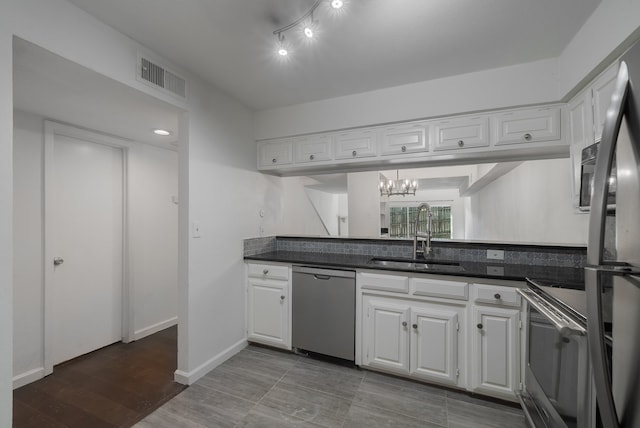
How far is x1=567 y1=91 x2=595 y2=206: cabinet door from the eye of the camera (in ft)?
5.26

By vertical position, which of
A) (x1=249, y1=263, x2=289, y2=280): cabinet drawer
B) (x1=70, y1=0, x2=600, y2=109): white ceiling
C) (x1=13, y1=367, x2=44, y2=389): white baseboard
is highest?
(x1=70, y1=0, x2=600, y2=109): white ceiling

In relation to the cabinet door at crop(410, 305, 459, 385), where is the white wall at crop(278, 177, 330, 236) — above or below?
above

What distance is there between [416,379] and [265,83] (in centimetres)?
273

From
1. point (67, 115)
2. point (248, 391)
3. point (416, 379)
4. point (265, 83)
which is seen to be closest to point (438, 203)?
point (416, 379)

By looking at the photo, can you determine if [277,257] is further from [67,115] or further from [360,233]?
[67,115]

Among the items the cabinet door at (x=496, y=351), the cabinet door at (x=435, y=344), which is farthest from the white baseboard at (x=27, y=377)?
the cabinet door at (x=496, y=351)

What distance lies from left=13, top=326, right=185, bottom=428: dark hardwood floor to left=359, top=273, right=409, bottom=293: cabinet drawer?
1.63m

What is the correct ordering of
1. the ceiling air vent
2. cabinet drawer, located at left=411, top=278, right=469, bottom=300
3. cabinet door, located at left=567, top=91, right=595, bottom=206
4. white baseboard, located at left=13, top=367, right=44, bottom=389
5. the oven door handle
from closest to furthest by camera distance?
the oven door handle → cabinet door, located at left=567, top=91, right=595, bottom=206 → the ceiling air vent → cabinet drawer, located at left=411, top=278, right=469, bottom=300 → white baseboard, located at left=13, top=367, right=44, bottom=389

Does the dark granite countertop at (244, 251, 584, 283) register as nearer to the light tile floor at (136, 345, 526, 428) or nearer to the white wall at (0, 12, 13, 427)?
the light tile floor at (136, 345, 526, 428)

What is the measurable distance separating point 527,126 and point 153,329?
4.12m

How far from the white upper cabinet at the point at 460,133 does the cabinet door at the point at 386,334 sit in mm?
1362

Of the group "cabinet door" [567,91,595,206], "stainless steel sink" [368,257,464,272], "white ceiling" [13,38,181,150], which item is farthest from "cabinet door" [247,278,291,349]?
"cabinet door" [567,91,595,206]

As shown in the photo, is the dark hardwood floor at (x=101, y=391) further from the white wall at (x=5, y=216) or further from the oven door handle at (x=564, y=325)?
the oven door handle at (x=564, y=325)

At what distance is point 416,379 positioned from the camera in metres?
2.02
